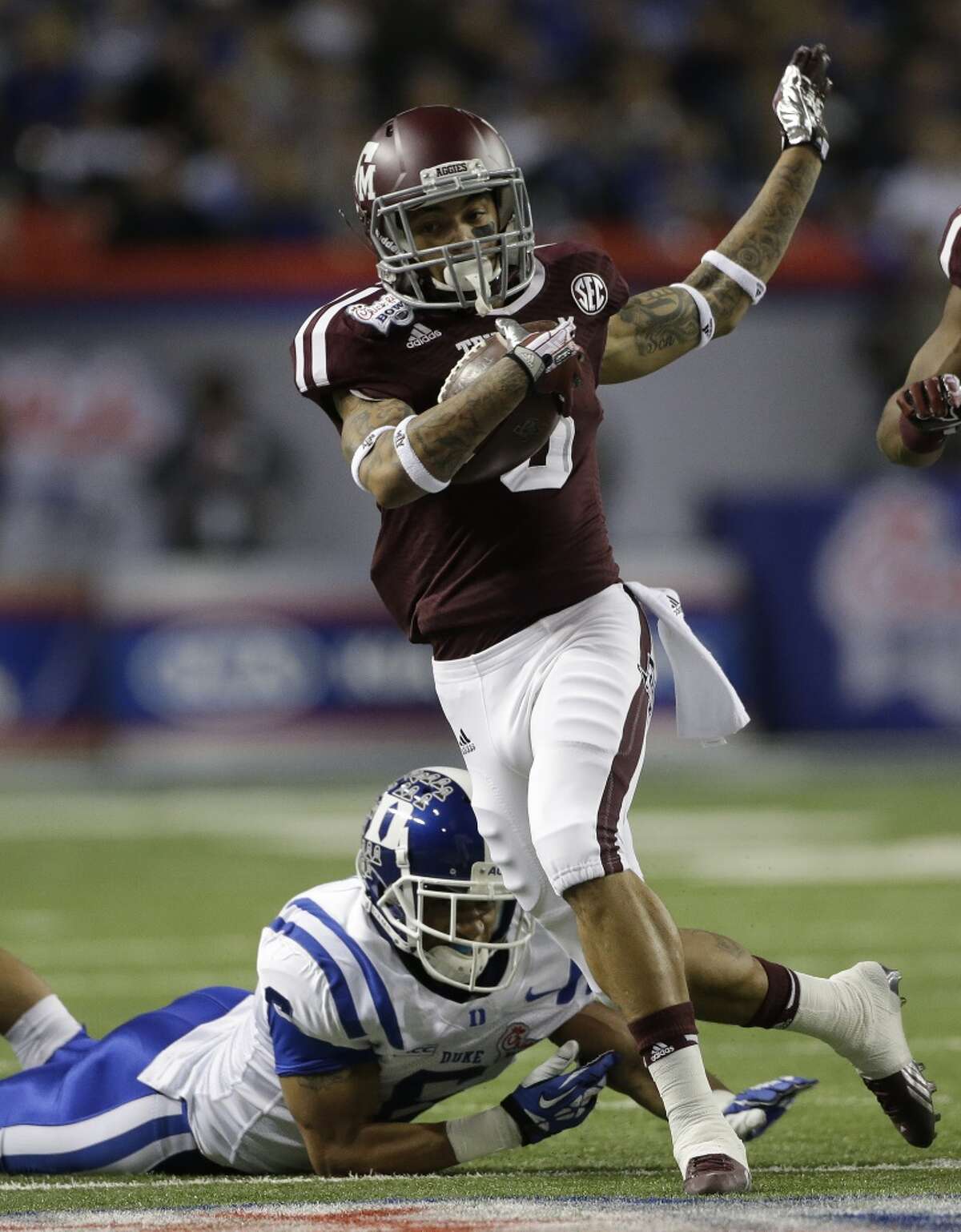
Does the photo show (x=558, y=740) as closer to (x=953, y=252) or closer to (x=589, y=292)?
(x=589, y=292)

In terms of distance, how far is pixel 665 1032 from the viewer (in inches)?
131

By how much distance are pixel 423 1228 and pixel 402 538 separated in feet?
4.04

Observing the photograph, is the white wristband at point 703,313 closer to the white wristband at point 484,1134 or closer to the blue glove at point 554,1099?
the blue glove at point 554,1099

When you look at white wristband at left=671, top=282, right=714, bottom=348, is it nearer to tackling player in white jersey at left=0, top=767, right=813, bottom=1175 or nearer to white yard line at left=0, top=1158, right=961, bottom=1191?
tackling player in white jersey at left=0, top=767, right=813, bottom=1175

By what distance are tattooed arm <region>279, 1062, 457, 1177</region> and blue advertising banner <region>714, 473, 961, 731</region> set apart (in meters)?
7.24

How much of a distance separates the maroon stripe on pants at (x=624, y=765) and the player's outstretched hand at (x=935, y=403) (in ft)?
2.36

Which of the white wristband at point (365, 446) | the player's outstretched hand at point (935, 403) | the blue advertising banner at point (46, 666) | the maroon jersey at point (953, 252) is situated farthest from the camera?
the blue advertising banner at point (46, 666)

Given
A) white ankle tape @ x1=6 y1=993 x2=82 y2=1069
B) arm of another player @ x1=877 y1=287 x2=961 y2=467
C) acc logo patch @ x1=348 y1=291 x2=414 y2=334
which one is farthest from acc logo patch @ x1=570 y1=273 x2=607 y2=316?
white ankle tape @ x1=6 y1=993 x2=82 y2=1069

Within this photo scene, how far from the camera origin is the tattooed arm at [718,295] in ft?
13.1

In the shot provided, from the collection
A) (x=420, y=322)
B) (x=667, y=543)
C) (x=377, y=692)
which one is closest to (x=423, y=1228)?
(x=420, y=322)

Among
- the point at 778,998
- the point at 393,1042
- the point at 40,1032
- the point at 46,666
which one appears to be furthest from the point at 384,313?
the point at 46,666

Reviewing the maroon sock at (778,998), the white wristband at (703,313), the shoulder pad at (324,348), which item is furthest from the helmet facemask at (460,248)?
the maroon sock at (778,998)

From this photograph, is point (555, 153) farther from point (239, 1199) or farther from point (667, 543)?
point (239, 1199)

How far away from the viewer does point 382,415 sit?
3.58 meters
